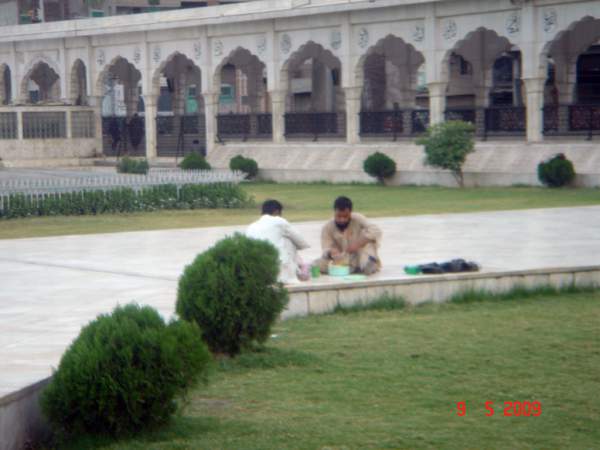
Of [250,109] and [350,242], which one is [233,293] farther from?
[250,109]

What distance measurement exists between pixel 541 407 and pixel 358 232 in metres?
4.10

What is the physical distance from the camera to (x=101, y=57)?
123ft

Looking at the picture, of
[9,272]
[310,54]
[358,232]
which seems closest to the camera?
[358,232]

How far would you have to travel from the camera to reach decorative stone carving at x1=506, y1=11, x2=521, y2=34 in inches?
1033

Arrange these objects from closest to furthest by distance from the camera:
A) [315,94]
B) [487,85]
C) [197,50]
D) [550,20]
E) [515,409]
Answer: [515,409], [550,20], [487,85], [197,50], [315,94]

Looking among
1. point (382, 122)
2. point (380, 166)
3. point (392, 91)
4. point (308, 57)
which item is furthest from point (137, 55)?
point (380, 166)

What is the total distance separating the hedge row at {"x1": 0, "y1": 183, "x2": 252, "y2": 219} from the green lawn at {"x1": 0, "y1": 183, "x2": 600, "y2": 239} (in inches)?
16.5

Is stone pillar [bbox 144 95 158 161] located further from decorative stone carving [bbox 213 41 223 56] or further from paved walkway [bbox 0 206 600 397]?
paved walkway [bbox 0 206 600 397]

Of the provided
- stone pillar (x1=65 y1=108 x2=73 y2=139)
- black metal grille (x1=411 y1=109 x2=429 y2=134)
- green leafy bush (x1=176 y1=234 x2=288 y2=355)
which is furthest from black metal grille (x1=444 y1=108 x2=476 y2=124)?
green leafy bush (x1=176 y1=234 x2=288 y2=355)

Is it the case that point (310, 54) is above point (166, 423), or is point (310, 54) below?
above

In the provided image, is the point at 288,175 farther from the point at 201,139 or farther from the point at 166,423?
the point at 166,423

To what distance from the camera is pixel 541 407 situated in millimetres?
6008

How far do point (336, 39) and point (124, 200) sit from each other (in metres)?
11.9

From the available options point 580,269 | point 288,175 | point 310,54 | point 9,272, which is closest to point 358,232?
point 580,269
